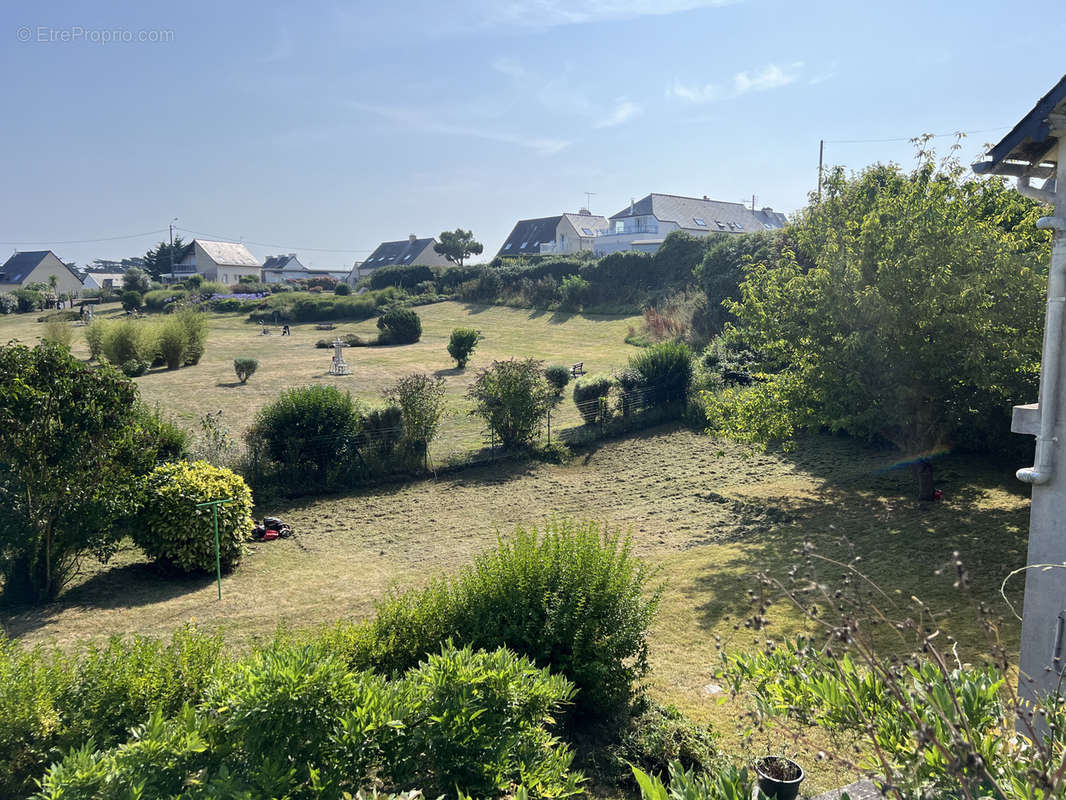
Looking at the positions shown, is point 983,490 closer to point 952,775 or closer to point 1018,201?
point 1018,201

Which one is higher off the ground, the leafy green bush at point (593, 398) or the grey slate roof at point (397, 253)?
the grey slate roof at point (397, 253)

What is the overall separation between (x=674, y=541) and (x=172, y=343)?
71.5ft

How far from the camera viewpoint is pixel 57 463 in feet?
26.6

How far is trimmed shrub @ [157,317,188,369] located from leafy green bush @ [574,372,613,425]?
643 inches

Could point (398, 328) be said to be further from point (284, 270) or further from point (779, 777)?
point (284, 270)

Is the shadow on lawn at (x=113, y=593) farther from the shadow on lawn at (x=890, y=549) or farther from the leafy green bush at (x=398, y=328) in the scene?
the leafy green bush at (x=398, y=328)

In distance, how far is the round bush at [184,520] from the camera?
9.12 m

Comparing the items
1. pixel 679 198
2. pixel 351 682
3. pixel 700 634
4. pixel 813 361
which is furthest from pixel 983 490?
pixel 679 198

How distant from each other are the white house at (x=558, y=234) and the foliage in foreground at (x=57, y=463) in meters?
57.0

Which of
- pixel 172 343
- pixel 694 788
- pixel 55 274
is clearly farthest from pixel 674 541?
pixel 55 274

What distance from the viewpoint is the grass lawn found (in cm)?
745

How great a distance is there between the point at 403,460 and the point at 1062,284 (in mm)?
11532

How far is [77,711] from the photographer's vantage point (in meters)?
4.12

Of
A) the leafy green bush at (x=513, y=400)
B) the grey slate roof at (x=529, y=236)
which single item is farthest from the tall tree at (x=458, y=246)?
the leafy green bush at (x=513, y=400)
